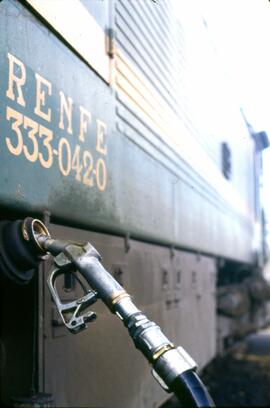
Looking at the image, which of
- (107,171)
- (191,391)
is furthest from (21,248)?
(107,171)

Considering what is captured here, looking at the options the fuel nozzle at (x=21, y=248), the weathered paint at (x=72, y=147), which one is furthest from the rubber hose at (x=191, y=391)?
the weathered paint at (x=72, y=147)

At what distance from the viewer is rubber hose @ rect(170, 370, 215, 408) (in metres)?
1.16

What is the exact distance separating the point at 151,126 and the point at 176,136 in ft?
1.78

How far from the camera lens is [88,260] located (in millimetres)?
1402

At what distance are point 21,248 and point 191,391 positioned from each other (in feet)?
2.09

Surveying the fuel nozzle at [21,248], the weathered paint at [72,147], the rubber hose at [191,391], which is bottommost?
the rubber hose at [191,391]

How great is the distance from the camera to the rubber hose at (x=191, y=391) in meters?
1.16

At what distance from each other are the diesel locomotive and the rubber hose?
61 centimetres

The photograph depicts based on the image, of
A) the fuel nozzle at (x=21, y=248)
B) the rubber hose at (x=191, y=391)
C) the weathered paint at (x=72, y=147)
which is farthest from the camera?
the weathered paint at (x=72, y=147)

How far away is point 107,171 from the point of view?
8.38ft

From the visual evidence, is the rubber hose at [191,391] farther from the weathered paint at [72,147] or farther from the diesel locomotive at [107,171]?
the weathered paint at [72,147]

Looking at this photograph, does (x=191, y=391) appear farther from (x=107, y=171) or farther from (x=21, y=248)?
(x=107, y=171)

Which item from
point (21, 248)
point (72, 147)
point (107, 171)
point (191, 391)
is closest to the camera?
point (191, 391)

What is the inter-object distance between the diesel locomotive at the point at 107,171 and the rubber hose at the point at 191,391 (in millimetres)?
609
